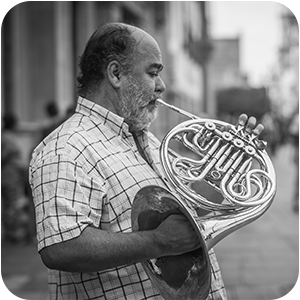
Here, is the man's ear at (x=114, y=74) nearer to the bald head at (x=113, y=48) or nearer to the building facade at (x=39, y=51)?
the bald head at (x=113, y=48)

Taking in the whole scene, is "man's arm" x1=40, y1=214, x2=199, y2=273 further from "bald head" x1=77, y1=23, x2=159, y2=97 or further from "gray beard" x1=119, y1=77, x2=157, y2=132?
"bald head" x1=77, y1=23, x2=159, y2=97

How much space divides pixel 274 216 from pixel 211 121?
6248mm

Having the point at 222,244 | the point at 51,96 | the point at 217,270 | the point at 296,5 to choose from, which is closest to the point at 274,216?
the point at 222,244

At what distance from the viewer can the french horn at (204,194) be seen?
5.11 ft

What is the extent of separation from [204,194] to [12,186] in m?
4.58

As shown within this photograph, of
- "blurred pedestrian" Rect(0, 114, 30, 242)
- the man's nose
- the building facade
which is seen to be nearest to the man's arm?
the man's nose

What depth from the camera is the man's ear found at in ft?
5.76

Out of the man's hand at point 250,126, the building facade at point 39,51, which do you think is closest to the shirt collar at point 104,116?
the man's hand at point 250,126

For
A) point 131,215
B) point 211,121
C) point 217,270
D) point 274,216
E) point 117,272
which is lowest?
point 274,216

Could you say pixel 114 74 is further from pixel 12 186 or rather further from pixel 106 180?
pixel 12 186

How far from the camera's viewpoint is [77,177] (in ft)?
4.93

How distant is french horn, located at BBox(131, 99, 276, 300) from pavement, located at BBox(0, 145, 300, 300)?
2.43 m

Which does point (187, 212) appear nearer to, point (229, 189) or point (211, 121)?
point (229, 189)

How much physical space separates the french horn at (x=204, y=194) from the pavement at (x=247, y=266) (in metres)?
2.43
